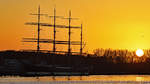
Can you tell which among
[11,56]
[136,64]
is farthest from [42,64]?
[136,64]

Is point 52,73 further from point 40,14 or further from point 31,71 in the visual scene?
point 40,14

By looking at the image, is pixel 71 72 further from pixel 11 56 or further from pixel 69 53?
pixel 11 56

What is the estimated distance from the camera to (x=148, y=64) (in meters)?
158

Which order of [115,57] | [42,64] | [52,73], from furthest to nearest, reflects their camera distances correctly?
[115,57], [42,64], [52,73]

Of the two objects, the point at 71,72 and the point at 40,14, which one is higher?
the point at 40,14

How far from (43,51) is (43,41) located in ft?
8.55

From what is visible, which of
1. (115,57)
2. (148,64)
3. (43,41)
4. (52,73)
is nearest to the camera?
(52,73)

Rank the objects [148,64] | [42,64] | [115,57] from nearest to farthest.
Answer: [42,64], [148,64], [115,57]

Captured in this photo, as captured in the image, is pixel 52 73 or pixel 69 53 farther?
pixel 69 53

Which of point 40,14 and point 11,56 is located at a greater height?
point 40,14

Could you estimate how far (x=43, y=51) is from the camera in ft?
379

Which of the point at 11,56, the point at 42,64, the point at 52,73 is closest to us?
the point at 52,73

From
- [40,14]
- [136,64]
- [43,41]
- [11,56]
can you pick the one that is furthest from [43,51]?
[136,64]

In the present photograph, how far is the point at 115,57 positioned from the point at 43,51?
58.3 m
